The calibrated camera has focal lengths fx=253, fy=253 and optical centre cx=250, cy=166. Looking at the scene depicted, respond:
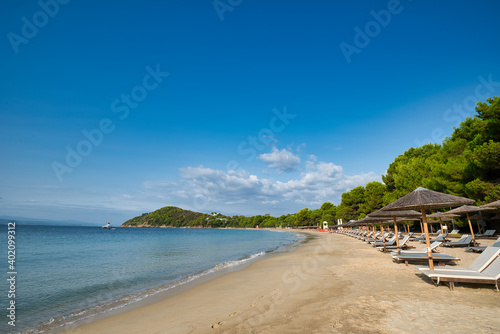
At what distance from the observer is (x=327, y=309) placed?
535 cm

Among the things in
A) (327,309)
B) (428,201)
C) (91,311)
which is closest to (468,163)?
(428,201)

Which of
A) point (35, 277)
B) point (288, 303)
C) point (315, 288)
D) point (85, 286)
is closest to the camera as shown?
point (288, 303)

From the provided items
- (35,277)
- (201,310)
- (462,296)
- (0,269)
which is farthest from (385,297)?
(0,269)

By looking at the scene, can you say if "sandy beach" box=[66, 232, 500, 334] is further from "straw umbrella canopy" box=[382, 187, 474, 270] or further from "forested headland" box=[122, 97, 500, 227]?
"forested headland" box=[122, 97, 500, 227]

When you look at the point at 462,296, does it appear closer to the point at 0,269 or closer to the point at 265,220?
the point at 0,269

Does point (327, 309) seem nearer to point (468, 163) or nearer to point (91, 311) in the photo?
point (91, 311)

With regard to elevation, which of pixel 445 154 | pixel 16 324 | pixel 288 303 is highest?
pixel 445 154

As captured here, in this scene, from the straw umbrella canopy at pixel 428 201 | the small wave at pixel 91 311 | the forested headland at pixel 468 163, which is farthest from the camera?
the forested headland at pixel 468 163

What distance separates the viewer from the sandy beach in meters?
4.37

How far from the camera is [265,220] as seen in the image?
185 meters

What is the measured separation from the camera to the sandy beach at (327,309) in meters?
4.37

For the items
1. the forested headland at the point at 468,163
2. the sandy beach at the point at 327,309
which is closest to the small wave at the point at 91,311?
the sandy beach at the point at 327,309

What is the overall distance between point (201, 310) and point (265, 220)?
18304cm

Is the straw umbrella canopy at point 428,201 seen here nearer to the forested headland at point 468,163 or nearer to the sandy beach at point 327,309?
the sandy beach at point 327,309
